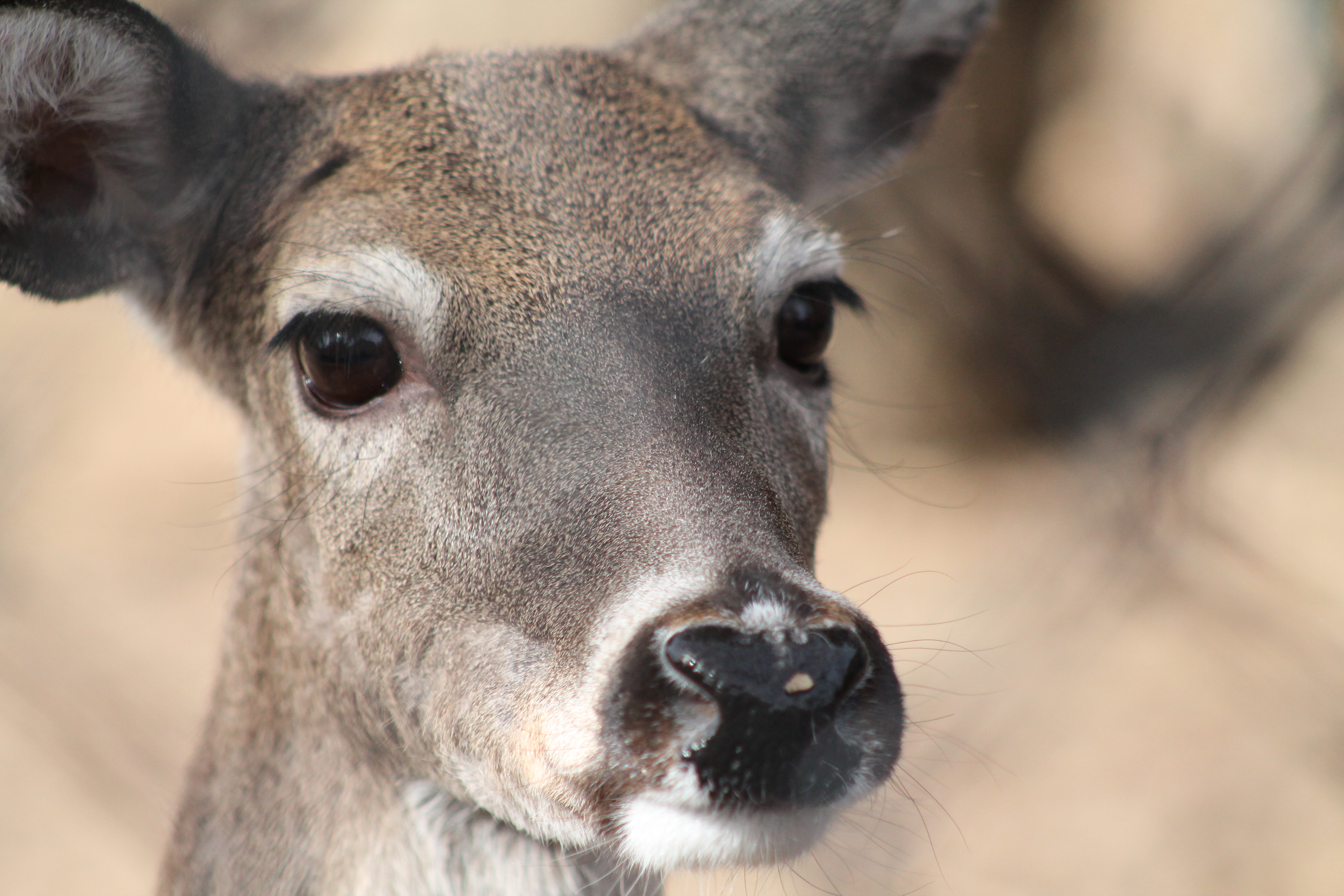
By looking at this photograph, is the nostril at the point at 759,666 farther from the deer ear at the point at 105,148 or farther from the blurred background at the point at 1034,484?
the blurred background at the point at 1034,484

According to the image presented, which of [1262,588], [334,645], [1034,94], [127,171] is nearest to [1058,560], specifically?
[1262,588]

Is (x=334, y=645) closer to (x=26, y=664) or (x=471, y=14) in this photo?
(x=26, y=664)

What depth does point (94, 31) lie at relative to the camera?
119 inches

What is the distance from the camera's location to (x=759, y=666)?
2266 millimetres

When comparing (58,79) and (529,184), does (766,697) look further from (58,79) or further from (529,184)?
(58,79)

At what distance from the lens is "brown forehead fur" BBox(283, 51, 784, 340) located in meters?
2.95

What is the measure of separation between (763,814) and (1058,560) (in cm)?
465

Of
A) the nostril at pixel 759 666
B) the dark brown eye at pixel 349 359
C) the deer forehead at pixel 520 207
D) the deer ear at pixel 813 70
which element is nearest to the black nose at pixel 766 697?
the nostril at pixel 759 666

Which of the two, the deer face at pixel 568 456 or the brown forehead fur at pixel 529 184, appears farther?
the brown forehead fur at pixel 529 184

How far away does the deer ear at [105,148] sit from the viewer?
10.1ft

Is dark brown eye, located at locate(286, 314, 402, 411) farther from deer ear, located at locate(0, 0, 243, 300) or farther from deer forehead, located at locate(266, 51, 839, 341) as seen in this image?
deer ear, located at locate(0, 0, 243, 300)

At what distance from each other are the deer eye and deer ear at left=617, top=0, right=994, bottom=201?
60cm

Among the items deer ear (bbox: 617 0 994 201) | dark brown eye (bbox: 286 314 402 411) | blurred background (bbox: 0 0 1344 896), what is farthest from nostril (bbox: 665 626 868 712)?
blurred background (bbox: 0 0 1344 896)

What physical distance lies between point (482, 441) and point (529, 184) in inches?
27.6
